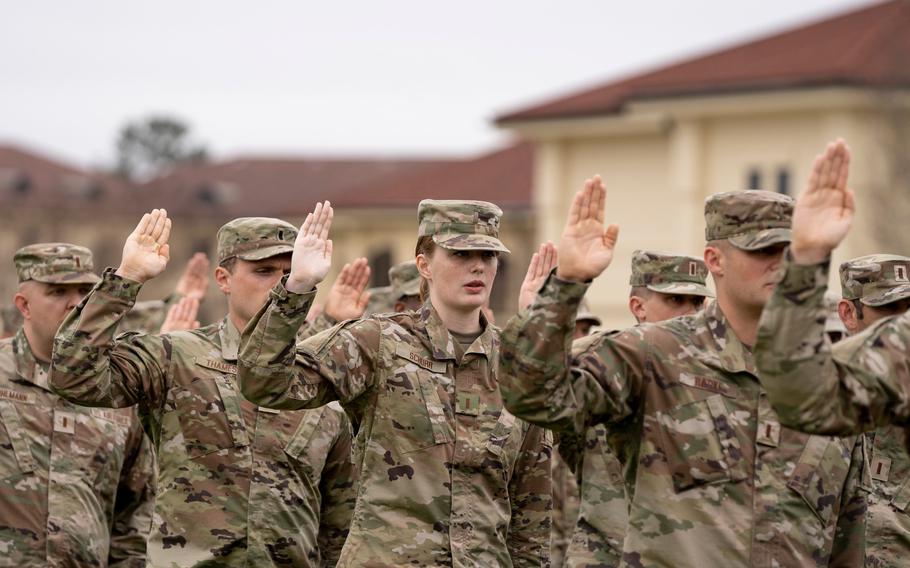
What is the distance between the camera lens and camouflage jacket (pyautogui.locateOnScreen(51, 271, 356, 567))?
7520 millimetres

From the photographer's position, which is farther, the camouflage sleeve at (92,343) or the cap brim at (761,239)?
the camouflage sleeve at (92,343)

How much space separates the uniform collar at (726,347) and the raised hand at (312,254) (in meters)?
1.43

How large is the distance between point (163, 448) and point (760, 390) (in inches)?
120

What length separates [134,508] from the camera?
29.8 feet

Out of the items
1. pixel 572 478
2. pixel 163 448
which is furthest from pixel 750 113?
pixel 163 448

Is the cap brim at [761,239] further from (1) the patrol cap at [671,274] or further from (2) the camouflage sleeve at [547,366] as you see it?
(1) the patrol cap at [671,274]

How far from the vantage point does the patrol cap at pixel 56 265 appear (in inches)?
347

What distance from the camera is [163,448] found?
7676 millimetres

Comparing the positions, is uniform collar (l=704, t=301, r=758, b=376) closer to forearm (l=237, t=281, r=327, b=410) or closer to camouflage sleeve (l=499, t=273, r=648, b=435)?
camouflage sleeve (l=499, t=273, r=648, b=435)

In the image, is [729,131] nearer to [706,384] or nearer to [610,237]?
[706,384]

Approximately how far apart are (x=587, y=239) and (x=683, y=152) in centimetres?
3085

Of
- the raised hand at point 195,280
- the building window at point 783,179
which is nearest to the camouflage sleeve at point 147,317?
the raised hand at point 195,280

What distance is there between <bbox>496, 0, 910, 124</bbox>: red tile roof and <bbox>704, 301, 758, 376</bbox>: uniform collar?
27928 millimetres

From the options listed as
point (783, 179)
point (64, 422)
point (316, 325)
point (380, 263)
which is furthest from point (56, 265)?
point (380, 263)
